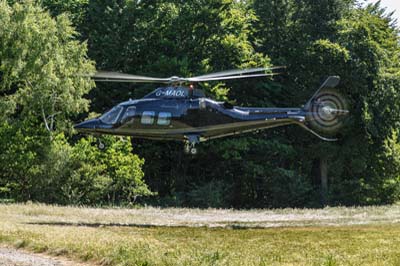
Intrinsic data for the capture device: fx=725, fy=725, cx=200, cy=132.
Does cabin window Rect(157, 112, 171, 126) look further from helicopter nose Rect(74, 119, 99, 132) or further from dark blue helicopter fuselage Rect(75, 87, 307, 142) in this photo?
helicopter nose Rect(74, 119, 99, 132)

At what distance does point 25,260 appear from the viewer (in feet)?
56.2

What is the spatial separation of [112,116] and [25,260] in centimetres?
1496

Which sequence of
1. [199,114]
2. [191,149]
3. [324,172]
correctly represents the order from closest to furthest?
[199,114]
[191,149]
[324,172]

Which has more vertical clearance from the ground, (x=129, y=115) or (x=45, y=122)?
(x=45, y=122)

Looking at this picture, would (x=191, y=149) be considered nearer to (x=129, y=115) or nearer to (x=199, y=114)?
(x=199, y=114)

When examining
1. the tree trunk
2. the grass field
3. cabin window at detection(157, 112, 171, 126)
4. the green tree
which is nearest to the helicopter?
cabin window at detection(157, 112, 171, 126)

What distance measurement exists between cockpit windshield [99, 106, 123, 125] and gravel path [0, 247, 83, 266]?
43.2ft

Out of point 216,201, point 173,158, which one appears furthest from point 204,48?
point 216,201

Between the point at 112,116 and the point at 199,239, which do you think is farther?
the point at 112,116

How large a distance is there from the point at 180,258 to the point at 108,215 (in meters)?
16.9

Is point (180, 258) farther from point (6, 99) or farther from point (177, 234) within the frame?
point (6, 99)

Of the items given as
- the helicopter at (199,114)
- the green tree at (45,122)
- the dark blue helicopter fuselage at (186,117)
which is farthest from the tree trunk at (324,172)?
the dark blue helicopter fuselage at (186,117)

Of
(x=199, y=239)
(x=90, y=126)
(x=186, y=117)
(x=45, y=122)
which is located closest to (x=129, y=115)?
(x=90, y=126)

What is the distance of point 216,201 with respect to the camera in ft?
170
